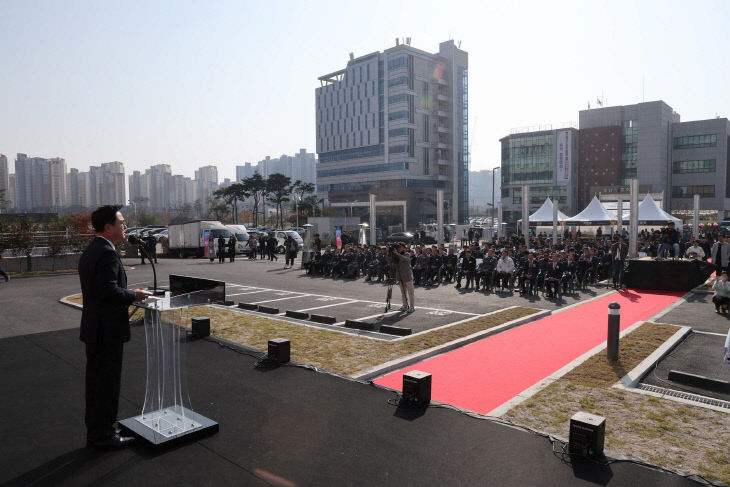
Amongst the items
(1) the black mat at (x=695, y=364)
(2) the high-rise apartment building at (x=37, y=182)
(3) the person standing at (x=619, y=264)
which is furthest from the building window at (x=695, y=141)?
(2) the high-rise apartment building at (x=37, y=182)

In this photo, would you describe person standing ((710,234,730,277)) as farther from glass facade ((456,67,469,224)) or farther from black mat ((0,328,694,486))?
glass facade ((456,67,469,224))

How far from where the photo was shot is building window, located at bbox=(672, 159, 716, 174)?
2783 inches

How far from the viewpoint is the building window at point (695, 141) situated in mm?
70688

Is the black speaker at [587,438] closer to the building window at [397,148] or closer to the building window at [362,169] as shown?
the building window at [362,169]

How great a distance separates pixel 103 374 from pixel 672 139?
87381 mm

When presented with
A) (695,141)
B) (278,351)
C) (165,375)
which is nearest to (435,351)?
(278,351)

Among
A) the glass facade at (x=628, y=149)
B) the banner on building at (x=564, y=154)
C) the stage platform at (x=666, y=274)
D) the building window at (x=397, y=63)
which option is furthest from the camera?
the building window at (x=397, y=63)

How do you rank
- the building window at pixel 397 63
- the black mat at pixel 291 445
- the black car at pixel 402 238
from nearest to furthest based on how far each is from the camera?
the black mat at pixel 291 445, the black car at pixel 402 238, the building window at pixel 397 63

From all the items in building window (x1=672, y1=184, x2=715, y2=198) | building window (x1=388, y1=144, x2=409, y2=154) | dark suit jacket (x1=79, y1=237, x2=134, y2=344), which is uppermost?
building window (x1=388, y1=144, x2=409, y2=154)

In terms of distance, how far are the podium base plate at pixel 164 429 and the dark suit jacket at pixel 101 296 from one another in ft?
3.06

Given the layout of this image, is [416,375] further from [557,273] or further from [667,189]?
[667,189]

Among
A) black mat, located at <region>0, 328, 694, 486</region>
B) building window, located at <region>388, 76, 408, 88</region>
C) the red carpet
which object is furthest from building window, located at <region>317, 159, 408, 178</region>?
black mat, located at <region>0, 328, 694, 486</region>

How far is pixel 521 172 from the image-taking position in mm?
81938

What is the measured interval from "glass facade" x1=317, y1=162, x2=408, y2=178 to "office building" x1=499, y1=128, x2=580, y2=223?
19.2 metres
